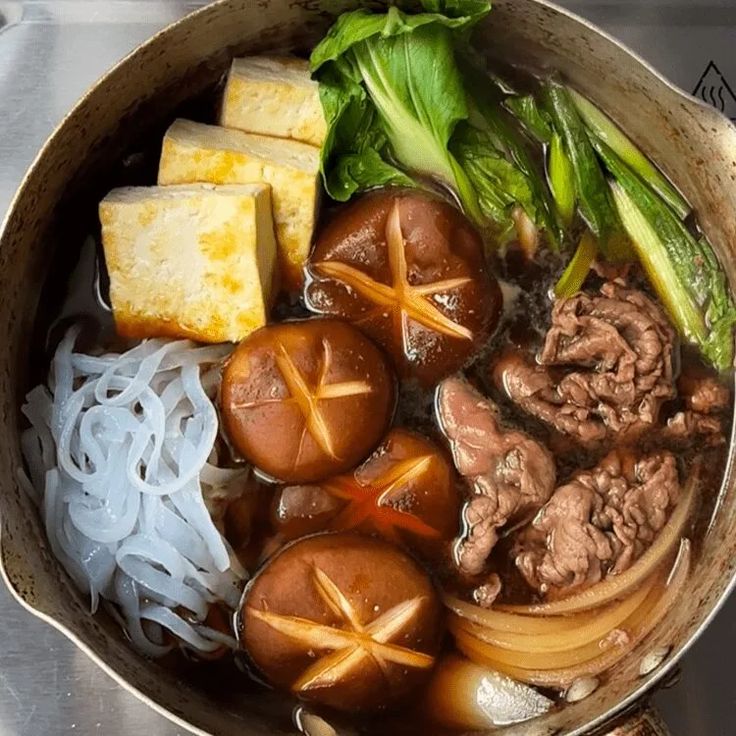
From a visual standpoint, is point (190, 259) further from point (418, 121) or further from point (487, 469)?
point (487, 469)

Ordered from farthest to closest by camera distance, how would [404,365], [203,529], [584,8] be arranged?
[584,8]
[404,365]
[203,529]

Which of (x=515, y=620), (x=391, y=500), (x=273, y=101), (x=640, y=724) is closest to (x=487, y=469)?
(x=391, y=500)

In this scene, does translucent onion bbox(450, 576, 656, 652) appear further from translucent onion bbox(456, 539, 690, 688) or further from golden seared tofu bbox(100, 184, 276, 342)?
golden seared tofu bbox(100, 184, 276, 342)

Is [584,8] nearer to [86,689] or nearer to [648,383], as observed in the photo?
[648,383]

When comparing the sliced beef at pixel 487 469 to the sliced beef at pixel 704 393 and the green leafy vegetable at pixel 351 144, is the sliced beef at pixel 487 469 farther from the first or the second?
the green leafy vegetable at pixel 351 144

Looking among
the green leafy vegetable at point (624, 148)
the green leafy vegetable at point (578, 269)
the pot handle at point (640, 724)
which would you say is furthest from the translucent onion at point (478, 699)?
the green leafy vegetable at point (624, 148)

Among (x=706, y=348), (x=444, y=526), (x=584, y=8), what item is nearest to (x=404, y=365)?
(x=444, y=526)
